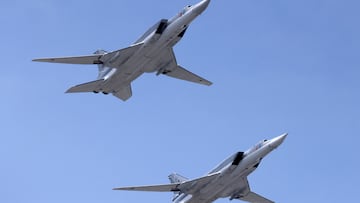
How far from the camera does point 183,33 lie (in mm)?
105750

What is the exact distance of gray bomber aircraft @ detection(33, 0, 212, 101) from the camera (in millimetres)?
104500

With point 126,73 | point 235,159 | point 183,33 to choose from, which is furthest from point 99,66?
point 235,159

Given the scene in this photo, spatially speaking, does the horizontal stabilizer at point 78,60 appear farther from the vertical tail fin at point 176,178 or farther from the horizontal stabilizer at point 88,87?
the vertical tail fin at point 176,178

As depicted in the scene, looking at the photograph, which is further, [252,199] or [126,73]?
[252,199]

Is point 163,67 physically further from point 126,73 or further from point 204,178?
point 204,178

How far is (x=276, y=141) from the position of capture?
105 meters

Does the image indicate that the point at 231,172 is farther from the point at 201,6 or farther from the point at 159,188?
the point at 201,6

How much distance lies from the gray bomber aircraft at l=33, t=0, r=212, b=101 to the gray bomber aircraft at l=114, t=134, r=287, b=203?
12.8 m

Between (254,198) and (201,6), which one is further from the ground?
(201,6)

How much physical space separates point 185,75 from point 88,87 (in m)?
12.2

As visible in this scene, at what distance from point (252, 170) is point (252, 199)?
9392 mm

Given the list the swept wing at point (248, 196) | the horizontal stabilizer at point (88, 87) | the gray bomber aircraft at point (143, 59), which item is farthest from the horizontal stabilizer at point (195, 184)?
the horizontal stabilizer at point (88, 87)

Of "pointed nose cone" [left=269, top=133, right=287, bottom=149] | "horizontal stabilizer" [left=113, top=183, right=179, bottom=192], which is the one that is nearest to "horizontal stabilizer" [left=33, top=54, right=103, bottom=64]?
"horizontal stabilizer" [left=113, top=183, right=179, bottom=192]

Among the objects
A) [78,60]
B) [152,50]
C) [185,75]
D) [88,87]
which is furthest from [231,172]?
[78,60]
